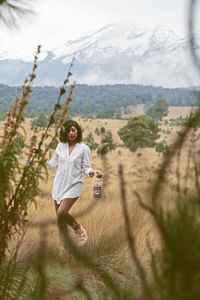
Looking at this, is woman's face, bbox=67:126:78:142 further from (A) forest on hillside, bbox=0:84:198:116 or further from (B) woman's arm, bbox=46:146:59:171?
(A) forest on hillside, bbox=0:84:198:116

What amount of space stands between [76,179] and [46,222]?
347 centimetres

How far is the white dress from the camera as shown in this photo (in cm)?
396

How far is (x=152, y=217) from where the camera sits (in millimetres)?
353

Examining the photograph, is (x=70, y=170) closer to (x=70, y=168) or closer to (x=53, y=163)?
(x=70, y=168)

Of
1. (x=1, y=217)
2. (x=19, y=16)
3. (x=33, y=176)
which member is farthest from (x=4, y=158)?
(x=19, y=16)

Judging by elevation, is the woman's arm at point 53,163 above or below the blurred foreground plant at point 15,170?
above

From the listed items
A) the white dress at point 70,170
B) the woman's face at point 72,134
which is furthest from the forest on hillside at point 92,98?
the white dress at point 70,170

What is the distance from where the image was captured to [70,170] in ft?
13.0

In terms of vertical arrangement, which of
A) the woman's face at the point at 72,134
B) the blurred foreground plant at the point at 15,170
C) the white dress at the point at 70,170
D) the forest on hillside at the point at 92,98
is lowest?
the blurred foreground plant at the point at 15,170

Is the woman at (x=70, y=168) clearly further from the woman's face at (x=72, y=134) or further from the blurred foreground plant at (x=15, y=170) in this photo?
the blurred foreground plant at (x=15, y=170)

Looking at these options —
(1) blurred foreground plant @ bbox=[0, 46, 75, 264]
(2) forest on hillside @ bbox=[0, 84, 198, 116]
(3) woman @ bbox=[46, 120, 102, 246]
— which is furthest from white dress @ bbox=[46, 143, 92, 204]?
(2) forest on hillside @ bbox=[0, 84, 198, 116]

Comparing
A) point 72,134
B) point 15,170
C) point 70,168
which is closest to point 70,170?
Answer: point 70,168

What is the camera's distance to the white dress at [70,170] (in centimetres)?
396

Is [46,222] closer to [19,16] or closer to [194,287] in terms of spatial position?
[194,287]
